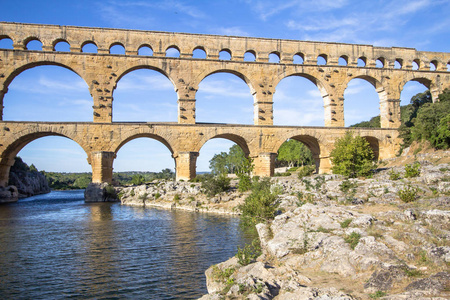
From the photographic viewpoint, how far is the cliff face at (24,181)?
40.9 metres

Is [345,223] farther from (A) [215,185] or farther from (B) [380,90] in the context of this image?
(B) [380,90]

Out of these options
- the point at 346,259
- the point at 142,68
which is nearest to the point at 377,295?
the point at 346,259

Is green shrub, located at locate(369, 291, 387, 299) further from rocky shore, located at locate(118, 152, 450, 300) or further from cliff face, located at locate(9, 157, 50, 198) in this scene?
cliff face, located at locate(9, 157, 50, 198)

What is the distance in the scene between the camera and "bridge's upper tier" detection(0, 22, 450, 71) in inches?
1030

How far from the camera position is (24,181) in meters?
43.4

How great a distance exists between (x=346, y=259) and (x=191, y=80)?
74.1ft

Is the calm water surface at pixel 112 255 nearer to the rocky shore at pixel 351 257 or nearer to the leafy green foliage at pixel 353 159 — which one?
the rocky shore at pixel 351 257

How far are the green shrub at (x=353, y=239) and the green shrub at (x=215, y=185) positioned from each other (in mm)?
14924

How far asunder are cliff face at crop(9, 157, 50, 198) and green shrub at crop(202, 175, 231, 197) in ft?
90.1

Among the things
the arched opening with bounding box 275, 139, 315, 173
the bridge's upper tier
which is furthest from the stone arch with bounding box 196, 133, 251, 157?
the arched opening with bounding box 275, 139, 315, 173

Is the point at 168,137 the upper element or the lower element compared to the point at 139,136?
lower

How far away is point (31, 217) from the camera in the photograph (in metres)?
18.8

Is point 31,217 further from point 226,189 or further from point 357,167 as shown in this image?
point 357,167

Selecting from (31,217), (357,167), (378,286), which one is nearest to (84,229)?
(31,217)
